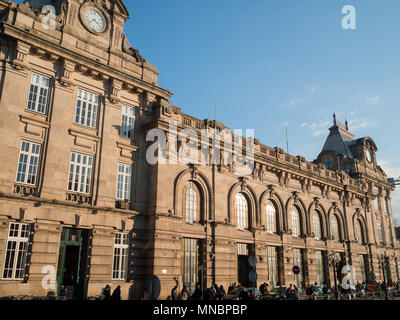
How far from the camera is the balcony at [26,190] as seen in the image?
19.5 metres

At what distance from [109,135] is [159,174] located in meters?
4.41

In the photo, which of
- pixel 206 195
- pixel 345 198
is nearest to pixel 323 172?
pixel 345 198

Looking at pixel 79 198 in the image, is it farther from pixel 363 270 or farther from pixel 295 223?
pixel 363 270

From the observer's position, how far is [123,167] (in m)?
24.7

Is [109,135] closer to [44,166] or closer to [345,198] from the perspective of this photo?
[44,166]

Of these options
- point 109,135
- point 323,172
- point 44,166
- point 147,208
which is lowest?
point 147,208

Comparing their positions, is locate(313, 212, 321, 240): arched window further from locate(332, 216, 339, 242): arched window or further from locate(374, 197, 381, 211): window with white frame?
locate(374, 197, 381, 211): window with white frame

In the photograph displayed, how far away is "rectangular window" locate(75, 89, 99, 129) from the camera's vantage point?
23.2m

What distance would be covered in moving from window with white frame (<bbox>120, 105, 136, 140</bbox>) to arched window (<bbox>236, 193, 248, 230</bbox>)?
11.9 meters

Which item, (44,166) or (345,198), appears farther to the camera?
(345,198)

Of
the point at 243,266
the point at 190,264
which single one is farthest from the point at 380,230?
the point at 190,264

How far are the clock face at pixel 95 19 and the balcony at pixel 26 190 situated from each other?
12.1 m

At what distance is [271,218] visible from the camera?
35406 mm

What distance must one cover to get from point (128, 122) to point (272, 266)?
63.3 feet
